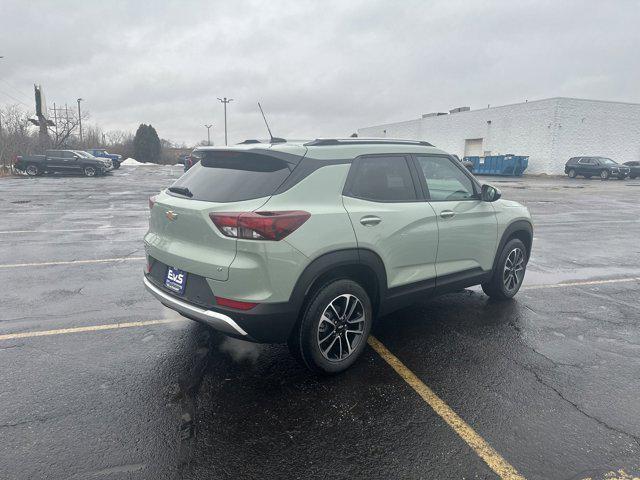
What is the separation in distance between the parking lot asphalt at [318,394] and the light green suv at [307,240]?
1.59 ft

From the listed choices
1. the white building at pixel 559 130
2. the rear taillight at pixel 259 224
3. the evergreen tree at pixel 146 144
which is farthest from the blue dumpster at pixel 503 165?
the evergreen tree at pixel 146 144

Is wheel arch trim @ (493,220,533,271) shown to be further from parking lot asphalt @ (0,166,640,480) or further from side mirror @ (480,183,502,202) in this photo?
parking lot asphalt @ (0,166,640,480)

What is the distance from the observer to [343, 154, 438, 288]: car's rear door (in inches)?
137

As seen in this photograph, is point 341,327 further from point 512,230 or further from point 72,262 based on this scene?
point 72,262

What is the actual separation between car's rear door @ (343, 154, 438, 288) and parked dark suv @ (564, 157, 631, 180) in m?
36.0

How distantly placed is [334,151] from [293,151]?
1.17ft

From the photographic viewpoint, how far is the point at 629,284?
619 centimetres

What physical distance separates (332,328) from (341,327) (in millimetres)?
83

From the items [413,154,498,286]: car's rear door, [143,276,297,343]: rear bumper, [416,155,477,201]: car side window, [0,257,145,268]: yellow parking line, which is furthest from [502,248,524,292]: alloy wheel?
[0,257,145,268]: yellow parking line

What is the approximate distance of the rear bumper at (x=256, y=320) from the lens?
304cm

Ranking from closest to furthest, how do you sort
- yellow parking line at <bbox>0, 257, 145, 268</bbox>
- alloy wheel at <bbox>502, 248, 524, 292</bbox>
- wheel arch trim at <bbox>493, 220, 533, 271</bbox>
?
wheel arch trim at <bbox>493, 220, 533, 271</bbox> → alloy wheel at <bbox>502, 248, 524, 292</bbox> → yellow parking line at <bbox>0, 257, 145, 268</bbox>

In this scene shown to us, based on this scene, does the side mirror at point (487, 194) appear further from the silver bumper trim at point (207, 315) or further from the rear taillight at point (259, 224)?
the silver bumper trim at point (207, 315)

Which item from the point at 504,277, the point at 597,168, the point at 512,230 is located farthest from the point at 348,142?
the point at 597,168

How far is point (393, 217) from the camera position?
3678 millimetres
